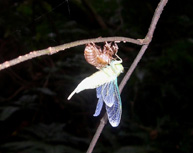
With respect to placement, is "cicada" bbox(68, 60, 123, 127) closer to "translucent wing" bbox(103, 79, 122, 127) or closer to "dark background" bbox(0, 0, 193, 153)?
"translucent wing" bbox(103, 79, 122, 127)

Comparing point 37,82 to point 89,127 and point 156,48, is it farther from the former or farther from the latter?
point 156,48

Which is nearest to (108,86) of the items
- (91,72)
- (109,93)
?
(109,93)

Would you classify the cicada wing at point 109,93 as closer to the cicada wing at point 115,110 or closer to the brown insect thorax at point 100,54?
the cicada wing at point 115,110

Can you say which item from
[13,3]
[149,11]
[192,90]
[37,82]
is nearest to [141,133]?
[192,90]

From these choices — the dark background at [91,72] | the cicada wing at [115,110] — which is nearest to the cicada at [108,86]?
the cicada wing at [115,110]

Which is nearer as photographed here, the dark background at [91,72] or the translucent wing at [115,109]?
the translucent wing at [115,109]

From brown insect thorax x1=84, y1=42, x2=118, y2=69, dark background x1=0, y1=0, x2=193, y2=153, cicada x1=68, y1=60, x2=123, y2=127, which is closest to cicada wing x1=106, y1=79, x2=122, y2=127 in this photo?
cicada x1=68, y1=60, x2=123, y2=127

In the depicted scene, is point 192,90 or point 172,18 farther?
point 172,18
